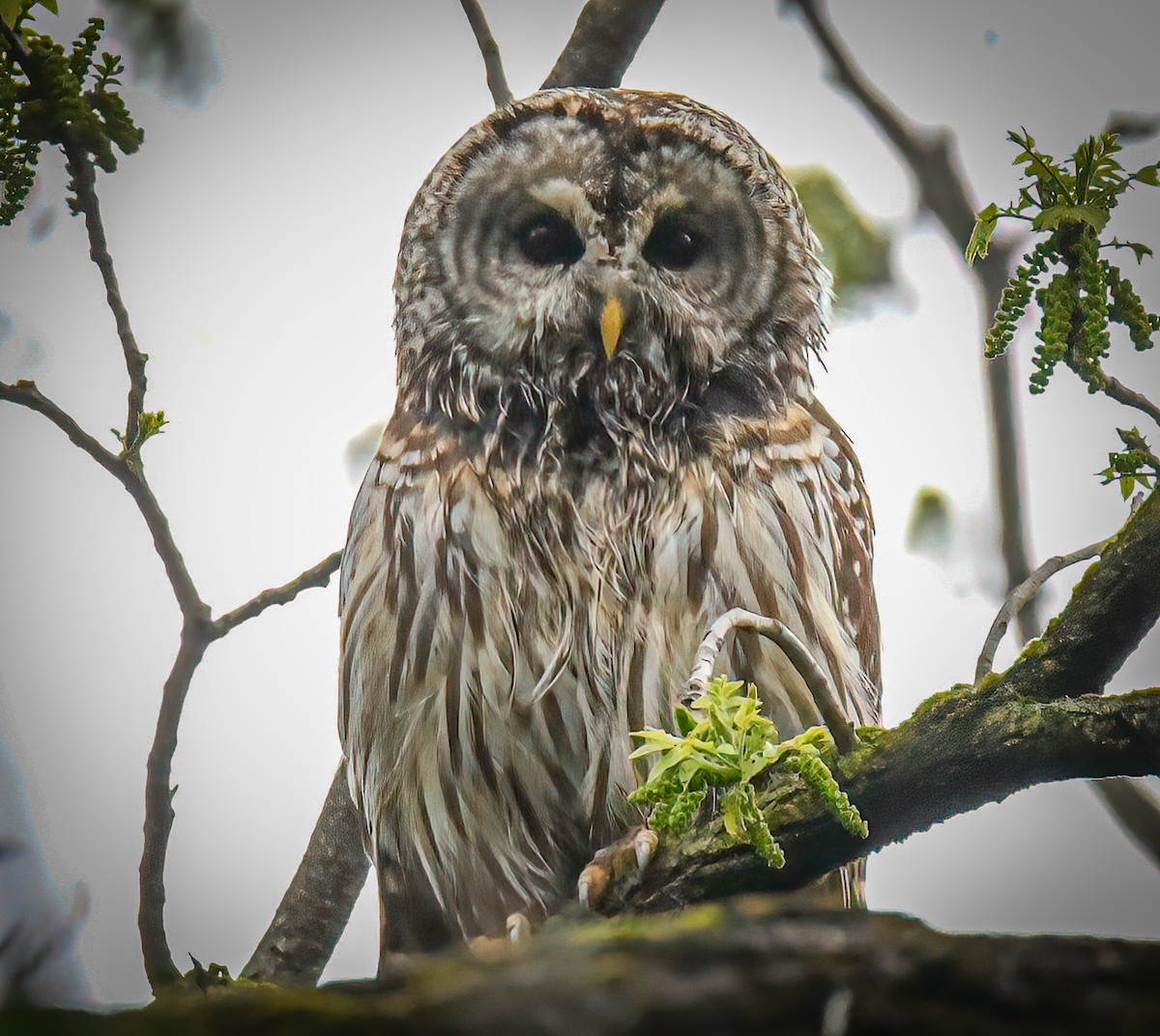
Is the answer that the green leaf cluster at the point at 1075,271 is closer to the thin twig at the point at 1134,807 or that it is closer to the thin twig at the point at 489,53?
the thin twig at the point at 1134,807

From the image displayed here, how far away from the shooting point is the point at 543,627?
2479mm

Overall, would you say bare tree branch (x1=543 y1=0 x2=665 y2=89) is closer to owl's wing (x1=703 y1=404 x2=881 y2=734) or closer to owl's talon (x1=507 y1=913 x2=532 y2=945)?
owl's wing (x1=703 y1=404 x2=881 y2=734)

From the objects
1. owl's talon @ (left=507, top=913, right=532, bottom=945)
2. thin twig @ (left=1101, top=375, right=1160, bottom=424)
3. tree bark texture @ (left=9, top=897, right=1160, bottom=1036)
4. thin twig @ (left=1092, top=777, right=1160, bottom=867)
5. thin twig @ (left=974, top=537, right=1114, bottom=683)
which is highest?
thin twig @ (left=1101, top=375, right=1160, bottom=424)

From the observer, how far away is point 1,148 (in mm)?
2344

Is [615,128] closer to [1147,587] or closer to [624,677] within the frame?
[624,677]

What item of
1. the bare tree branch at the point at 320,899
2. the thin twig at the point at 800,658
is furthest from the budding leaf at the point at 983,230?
the bare tree branch at the point at 320,899

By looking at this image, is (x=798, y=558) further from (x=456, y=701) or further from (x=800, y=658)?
(x=800, y=658)

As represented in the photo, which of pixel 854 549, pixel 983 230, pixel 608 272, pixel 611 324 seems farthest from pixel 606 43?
pixel 983 230

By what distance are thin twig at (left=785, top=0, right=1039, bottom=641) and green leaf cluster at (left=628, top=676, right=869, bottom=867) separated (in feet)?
5.38

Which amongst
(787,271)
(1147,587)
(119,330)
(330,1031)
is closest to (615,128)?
(787,271)

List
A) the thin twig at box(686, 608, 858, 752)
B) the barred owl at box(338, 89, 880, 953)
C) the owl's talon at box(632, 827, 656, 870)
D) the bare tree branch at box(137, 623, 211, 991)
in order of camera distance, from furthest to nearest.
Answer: the barred owl at box(338, 89, 880, 953) < the bare tree branch at box(137, 623, 211, 991) < the owl's talon at box(632, 827, 656, 870) < the thin twig at box(686, 608, 858, 752)

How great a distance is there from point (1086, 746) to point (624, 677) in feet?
3.71

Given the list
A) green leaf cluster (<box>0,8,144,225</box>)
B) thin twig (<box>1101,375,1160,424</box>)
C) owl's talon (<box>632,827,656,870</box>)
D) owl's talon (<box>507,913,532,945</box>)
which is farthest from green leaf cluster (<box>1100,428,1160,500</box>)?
green leaf cluster (<box>0,8,144,225</box>)

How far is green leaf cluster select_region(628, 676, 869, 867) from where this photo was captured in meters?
1.38
